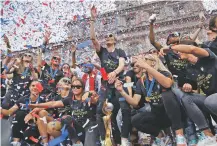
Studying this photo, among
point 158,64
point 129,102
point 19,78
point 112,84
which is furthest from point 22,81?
point 158,64

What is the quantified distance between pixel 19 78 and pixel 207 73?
421cm

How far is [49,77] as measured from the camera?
6855 mm

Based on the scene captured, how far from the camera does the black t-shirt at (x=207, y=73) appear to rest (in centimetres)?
367

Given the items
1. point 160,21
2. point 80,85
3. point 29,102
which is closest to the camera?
point 80,85

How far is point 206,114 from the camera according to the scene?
3975 millimetres

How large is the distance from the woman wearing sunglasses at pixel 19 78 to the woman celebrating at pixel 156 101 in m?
2.68

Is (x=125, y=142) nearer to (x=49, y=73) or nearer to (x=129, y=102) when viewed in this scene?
(x=129, y=102)

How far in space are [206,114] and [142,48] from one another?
3187 cm

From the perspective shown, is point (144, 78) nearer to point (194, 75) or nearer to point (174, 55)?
point (174, 55)

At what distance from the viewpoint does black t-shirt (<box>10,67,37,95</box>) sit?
20.2 feet

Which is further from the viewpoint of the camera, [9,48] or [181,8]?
[181,8]

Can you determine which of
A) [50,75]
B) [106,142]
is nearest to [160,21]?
[50,75]

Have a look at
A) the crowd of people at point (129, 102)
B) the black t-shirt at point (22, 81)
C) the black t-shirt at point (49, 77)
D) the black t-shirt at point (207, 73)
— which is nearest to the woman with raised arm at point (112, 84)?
the crowd of people at point (129, 102)

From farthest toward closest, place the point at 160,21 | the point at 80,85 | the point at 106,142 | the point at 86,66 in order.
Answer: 1. the point at 160,21
2. the point at 86,66
3. the point at 80,85
4. the point at 106,142
